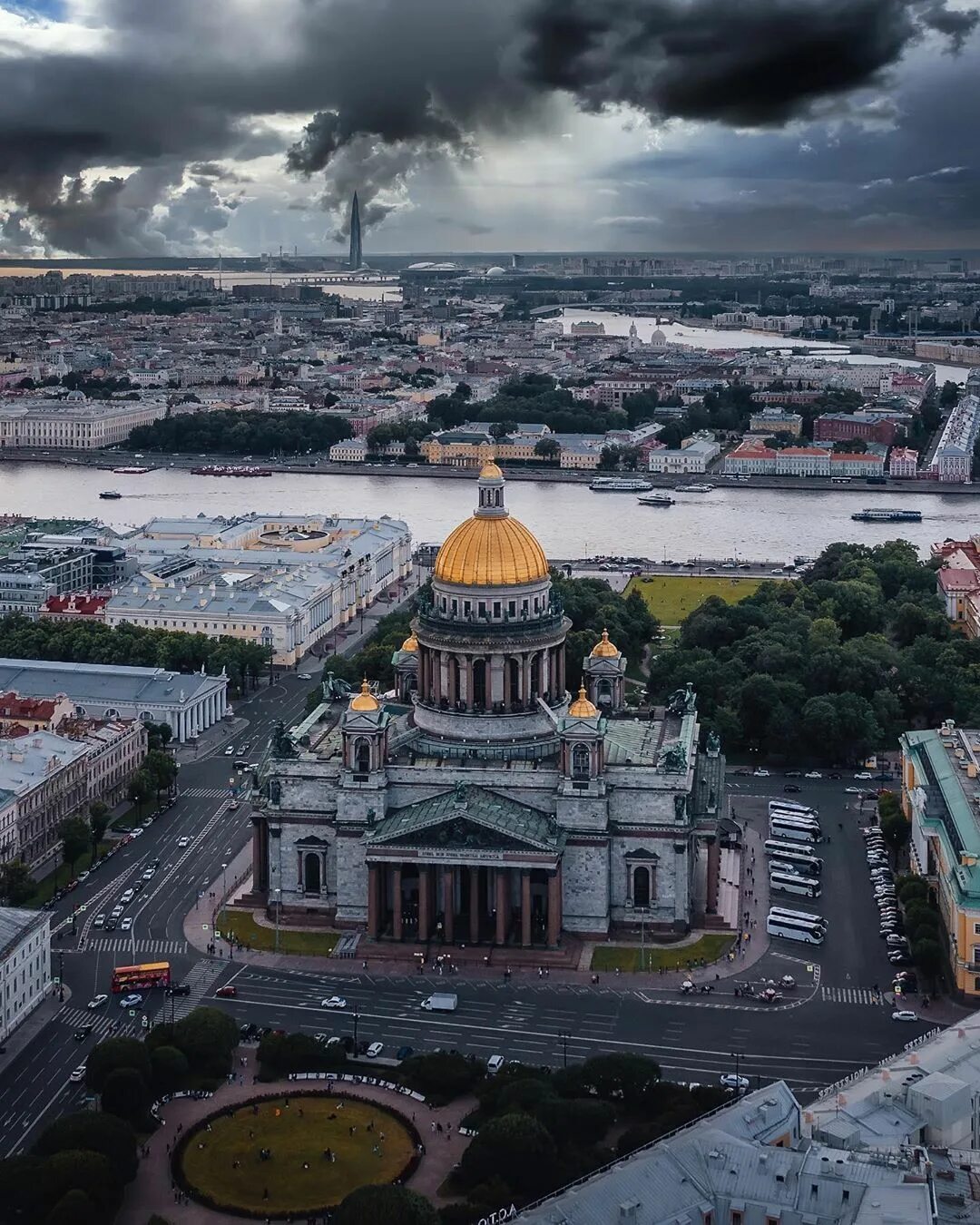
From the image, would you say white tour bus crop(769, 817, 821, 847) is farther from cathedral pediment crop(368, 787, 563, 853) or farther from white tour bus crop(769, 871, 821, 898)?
cathedral pediment crop(368, 787, 563, 853)

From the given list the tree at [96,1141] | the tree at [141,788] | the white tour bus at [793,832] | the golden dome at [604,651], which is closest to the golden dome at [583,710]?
the golden dome at [604,651]

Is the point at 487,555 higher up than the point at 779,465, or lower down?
higher up

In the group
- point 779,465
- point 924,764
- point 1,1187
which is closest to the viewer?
point 1,1187

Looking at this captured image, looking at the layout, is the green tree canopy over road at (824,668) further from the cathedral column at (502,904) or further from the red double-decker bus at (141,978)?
the red double-decker bus at (141,978)

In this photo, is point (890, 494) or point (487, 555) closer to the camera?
point (487, 555)

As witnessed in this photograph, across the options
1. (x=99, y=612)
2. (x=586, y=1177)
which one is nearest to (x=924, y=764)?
(x=586, y=1177)

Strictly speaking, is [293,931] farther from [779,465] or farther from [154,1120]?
[779,465]
